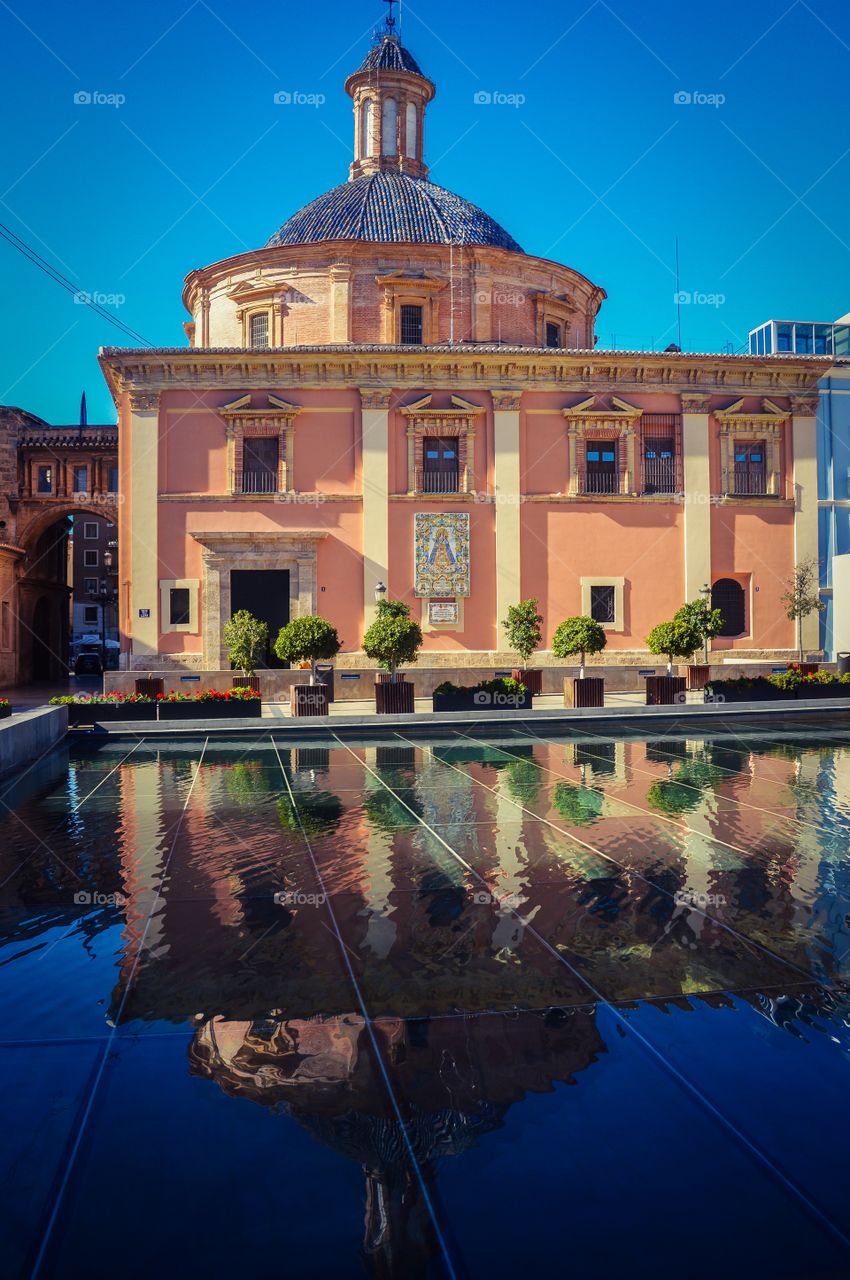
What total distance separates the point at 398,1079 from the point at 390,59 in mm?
33750

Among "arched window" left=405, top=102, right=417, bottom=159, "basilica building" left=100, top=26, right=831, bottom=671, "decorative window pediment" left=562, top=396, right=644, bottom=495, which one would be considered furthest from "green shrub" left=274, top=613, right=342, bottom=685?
"arched window" left=405, top=102, right=417, bottom=159

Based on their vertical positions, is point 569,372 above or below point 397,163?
below

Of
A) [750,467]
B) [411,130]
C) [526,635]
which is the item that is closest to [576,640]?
[526,635]

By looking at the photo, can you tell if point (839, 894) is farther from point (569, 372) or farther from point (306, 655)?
point (569, 372)

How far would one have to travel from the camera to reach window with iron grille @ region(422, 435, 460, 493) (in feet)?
79.7

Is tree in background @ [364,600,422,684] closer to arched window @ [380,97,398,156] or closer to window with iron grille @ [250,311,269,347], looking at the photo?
window with iron grille @ [250,311,269,347]

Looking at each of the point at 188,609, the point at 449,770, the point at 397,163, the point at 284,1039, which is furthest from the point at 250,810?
the point at 397,163

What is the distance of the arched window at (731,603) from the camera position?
25.2m

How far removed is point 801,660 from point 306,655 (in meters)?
14.7

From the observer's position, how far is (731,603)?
25375 millimetres

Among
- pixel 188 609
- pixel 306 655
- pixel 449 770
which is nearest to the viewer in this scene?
pixel 449 770

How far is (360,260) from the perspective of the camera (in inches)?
1000

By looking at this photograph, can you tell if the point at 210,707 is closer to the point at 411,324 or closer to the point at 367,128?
the point at 411,324

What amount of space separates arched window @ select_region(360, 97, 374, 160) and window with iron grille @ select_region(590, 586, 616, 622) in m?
17.3
